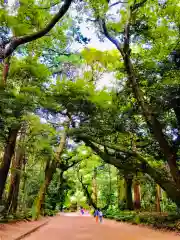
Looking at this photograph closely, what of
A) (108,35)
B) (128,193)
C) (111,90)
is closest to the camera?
(108,35)

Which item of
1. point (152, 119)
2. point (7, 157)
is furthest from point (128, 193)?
point (7, 157)

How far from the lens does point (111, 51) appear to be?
1856cm

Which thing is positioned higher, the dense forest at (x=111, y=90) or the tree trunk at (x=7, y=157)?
the dense forest at (x=111, y=90)

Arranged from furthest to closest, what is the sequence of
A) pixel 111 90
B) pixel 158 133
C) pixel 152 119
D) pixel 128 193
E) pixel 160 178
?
pixel 128 193 → pixel 111 90 → pixel 160 178 → pixel 152 119 → pixel 158 133

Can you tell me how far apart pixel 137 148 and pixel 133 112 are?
262 cm

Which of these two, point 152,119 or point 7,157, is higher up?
point 152,119

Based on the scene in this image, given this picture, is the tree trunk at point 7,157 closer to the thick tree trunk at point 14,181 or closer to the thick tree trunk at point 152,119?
the thick tree trunk at point 14,181

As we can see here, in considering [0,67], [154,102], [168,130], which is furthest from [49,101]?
[168,130]

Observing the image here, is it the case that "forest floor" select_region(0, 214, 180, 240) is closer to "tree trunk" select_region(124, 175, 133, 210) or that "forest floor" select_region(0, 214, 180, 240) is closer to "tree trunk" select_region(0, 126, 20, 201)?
"tree trunk" select_region(0, 126, 20, 201)

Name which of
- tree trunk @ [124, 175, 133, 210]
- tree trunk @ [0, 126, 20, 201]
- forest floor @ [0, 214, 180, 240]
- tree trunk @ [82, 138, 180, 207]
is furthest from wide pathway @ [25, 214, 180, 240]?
tree trunk @ [124, 175, 133, 210]

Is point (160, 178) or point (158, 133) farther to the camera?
point (160, 178)

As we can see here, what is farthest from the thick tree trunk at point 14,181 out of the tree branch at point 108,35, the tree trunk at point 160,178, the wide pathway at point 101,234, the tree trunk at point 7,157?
the tree branch at point 108,35

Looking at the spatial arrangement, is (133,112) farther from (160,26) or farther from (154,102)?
(160,26)

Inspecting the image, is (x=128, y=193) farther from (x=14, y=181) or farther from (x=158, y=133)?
(x=158, y=133)
